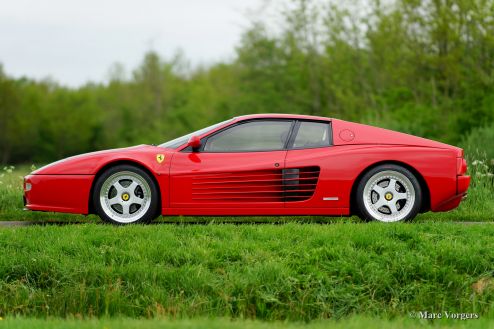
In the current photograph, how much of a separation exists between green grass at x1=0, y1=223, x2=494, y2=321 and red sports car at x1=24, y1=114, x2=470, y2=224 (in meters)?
0.87

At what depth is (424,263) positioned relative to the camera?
6945mm

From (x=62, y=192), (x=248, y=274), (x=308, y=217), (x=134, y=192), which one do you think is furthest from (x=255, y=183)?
(x=62, y=192)

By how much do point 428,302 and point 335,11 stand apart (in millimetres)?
25800

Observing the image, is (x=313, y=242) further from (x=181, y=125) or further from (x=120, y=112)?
(x=120, y=112)

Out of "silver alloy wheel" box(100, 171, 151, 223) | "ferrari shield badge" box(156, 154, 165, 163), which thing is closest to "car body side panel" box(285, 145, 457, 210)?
"ferrari shield badge" box(156, 154, 165, 163)

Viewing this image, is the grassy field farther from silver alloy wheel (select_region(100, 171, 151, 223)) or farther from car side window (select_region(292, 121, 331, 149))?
car side window (select_region(292, 121, 331, 149))

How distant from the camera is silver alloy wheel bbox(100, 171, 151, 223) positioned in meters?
8.45

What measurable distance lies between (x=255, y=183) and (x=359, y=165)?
3.93 ft

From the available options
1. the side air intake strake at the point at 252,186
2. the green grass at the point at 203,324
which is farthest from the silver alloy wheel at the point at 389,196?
the green grass at the point at 203,324

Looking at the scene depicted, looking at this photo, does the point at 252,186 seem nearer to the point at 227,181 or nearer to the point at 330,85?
the point at 227,181

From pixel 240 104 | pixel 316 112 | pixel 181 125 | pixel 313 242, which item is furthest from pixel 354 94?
pixel 313 242

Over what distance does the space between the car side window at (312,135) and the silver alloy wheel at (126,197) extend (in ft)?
6.03

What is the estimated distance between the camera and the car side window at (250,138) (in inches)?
340

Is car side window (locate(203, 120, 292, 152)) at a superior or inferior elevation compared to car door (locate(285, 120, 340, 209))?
superior
